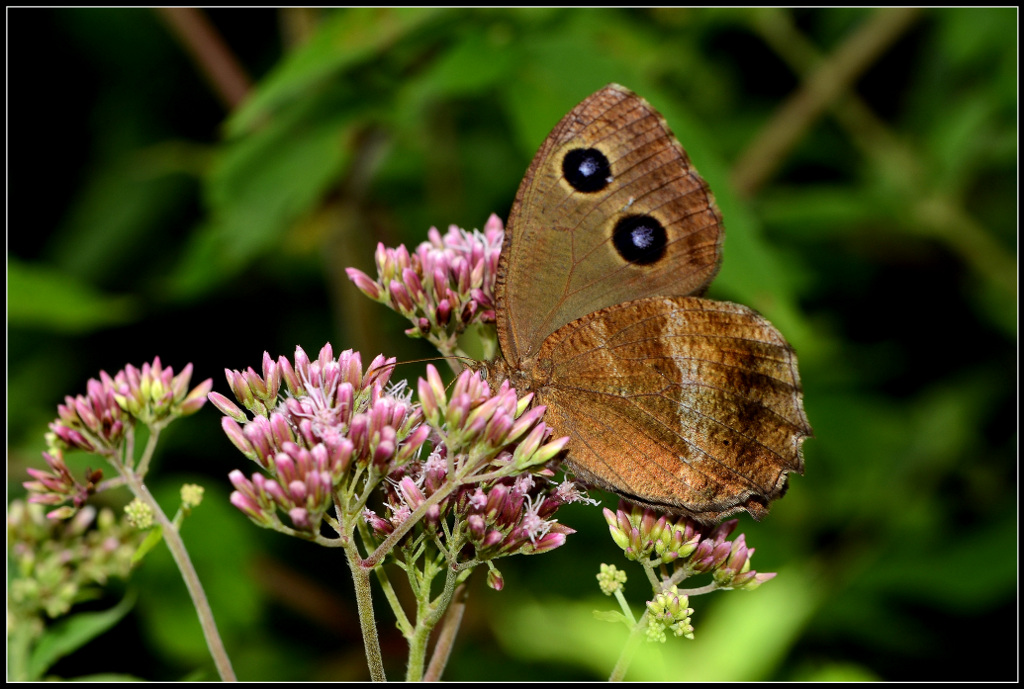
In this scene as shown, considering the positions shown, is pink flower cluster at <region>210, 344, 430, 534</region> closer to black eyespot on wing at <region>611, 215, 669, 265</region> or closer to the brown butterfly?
the brown butterfly

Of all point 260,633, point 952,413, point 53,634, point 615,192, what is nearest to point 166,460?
point 260,633

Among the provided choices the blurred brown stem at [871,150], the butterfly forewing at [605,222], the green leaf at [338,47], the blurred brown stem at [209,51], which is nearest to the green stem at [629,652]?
the butterfly forewing at [605,222]

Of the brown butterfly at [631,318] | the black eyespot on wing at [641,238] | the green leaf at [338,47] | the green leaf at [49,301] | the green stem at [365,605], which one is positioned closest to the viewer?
the green stem at [365,605]

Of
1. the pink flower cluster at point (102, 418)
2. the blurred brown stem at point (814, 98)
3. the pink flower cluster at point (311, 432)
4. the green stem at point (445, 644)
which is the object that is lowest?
the green stem at point (445, 644)

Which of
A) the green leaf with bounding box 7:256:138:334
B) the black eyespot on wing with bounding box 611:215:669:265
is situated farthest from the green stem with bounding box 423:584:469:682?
the green leaf with bounding box 7:256:138:334

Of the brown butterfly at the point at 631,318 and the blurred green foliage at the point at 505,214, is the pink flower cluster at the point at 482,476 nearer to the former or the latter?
the brown butterfly at the point at 631,318

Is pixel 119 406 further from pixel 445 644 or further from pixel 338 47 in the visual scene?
pixel 338 47
